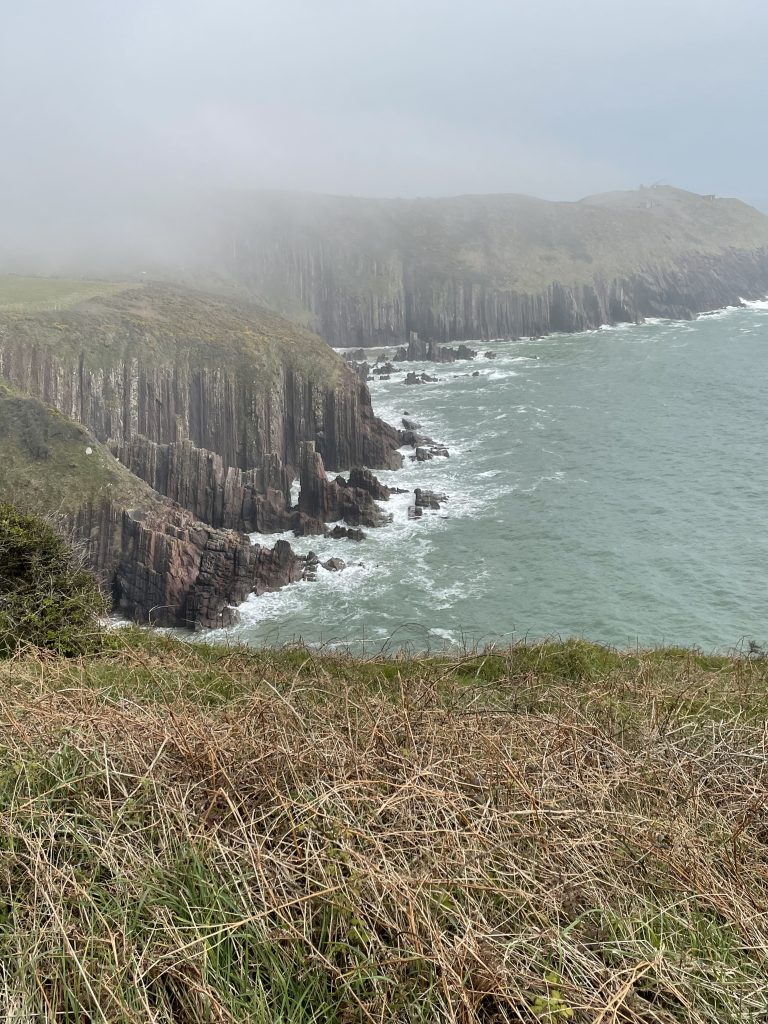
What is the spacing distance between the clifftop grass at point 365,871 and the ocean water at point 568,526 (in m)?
11.0

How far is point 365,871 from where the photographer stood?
11.0 ft

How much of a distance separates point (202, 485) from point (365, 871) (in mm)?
42618

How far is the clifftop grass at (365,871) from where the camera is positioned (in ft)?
9.57

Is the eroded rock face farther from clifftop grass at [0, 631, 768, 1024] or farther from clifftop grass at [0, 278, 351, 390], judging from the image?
clifftop grass at [0, 631, 768, 1024]

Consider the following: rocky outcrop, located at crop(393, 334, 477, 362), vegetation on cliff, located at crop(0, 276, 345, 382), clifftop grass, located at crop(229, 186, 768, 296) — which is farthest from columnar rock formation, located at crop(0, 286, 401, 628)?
clifftop grass, located at crop(229, 186, 768, 296)

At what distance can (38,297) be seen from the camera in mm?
62250

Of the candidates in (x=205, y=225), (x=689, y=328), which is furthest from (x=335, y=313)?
(x=689, y=328)

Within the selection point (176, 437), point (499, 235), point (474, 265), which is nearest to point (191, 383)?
point (176, 437)

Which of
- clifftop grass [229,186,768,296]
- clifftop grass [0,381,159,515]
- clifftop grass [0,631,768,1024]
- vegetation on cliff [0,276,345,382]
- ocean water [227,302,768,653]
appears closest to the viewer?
clifftop grass [0,631,768,1024]

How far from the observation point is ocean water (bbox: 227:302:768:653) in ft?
109

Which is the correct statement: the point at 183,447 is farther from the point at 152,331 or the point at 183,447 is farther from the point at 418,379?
the point at 418,379

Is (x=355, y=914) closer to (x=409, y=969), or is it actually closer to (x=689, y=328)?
(x=409, y=969)

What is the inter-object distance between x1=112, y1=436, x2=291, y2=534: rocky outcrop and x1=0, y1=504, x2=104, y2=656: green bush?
89.0ft

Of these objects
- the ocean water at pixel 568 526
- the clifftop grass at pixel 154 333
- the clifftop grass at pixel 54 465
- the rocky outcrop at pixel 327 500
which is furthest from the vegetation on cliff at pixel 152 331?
the ocean water at pixel 568 526
